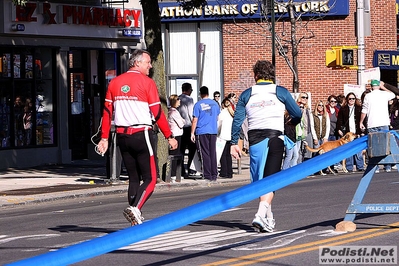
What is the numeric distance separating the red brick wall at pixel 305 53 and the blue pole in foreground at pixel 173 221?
93.9 feet

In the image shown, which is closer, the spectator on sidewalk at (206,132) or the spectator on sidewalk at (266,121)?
the spectator on sidewalk at (266,121)

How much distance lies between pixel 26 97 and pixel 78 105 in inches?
90.7

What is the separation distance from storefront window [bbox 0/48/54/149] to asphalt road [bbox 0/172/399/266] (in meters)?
9.40

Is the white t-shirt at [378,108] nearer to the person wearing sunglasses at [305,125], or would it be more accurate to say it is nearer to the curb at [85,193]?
the person wearing sunglasses at [305,125]

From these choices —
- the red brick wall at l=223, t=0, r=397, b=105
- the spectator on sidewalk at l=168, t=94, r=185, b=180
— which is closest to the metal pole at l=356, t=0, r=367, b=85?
the spectator on sidewalk at l=168, t=94, r=185, b=180

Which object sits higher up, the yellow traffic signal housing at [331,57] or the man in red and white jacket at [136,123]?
the yellow traffic signal housing at [331,57]

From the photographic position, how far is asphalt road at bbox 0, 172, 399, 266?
884cm

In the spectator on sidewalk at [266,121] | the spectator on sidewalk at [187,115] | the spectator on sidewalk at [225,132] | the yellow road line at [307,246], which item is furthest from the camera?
the spectator on sidewalk at [187,115]

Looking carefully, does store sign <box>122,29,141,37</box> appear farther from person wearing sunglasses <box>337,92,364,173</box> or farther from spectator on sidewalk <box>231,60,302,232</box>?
spectator on sidewalk <box>231,60,302,232</box>

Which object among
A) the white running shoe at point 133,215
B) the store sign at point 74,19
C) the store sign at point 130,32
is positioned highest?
the store sign at point 74,19

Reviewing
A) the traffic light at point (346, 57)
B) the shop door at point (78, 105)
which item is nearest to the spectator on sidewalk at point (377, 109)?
the traffic light at point (346, 57)

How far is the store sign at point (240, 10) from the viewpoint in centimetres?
3653

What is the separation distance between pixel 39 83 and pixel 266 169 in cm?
1663

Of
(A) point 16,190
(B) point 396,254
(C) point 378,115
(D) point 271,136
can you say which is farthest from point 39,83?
(B) point 396,254
